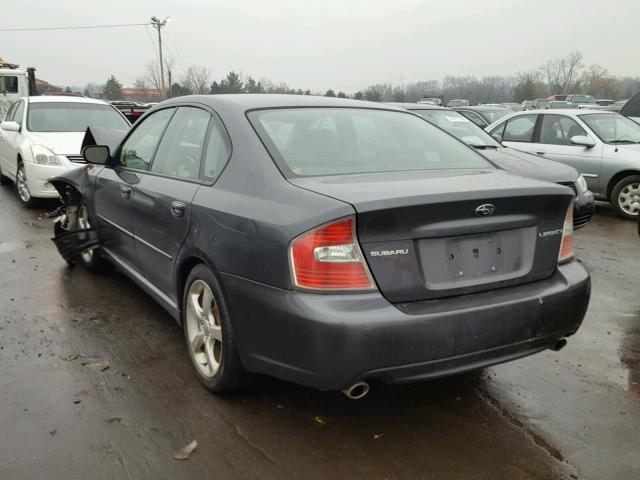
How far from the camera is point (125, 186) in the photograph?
4.10 metres

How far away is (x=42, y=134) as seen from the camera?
8.63m

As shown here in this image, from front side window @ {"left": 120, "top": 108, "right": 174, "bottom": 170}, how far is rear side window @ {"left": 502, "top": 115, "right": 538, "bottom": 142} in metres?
6.98

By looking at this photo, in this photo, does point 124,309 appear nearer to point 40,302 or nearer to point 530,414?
point 40,302

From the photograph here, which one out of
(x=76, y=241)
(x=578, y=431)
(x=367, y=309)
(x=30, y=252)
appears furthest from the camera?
(x=30, y=252)

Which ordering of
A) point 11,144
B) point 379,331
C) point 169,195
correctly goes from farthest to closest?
point 11,144
point 169,195
point 379,331

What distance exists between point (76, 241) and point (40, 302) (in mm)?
690

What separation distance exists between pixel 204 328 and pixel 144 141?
1753 millimetres

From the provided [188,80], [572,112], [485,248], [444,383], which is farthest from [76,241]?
[188,80]

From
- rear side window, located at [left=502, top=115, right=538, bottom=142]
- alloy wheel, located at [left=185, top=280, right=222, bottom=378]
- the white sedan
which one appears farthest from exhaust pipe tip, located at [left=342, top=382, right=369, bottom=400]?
rear side window, located at [left=502, top=115, right=538, bottom=142]

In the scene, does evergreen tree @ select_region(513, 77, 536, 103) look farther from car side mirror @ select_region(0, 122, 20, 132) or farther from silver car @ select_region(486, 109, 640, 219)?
car side mirror @ select_region(0, 122, 20, 132)

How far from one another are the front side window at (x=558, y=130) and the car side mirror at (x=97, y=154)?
23.3 ft

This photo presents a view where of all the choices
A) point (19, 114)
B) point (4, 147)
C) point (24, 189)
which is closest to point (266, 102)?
point (24, 189)

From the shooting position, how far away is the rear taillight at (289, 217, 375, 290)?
7.75 ft

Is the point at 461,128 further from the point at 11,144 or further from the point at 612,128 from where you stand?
the point at 11,144
